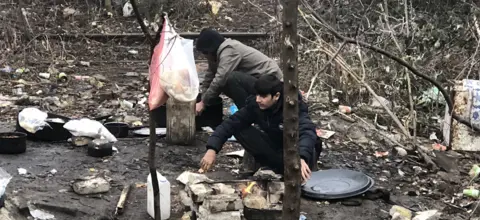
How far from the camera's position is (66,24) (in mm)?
11641

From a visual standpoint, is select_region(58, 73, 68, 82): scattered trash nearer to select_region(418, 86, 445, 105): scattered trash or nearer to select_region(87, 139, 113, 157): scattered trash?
select_region(87, 139, 113, 157): scattered trash

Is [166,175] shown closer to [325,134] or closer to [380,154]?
[325,134]

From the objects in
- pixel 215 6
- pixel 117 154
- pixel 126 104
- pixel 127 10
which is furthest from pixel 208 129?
pixel 215 6

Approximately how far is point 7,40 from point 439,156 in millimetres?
6566

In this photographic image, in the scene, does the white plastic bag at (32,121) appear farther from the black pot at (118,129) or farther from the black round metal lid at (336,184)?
the black round metal lid at (336,184)

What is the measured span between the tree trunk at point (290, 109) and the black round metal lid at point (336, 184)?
7.82ft

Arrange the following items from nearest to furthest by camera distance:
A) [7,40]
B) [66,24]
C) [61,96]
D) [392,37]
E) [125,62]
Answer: [392,37]
[61,96]
[7,40]
[125,62]
[66,24]

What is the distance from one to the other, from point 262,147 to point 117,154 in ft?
4.67

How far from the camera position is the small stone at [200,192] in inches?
152

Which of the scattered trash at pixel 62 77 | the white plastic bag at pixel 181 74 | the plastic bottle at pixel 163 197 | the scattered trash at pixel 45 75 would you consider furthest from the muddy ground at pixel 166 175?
the scattered trash at pixel 45 75

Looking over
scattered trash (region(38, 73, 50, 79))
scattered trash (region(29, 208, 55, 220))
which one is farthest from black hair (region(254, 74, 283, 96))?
scattered trash (region(38, 73, 50, 79))

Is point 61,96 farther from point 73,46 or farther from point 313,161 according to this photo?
point 313,161

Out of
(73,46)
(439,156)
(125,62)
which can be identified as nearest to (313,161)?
(439,156)

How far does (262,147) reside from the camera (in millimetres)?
4656
